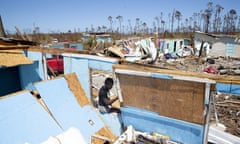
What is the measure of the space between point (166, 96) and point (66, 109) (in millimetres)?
2227

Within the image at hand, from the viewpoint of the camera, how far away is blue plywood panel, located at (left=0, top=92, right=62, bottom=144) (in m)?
2.94

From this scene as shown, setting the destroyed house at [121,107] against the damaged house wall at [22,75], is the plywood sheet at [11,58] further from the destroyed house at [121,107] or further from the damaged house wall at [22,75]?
the destroyed house at [121,107]

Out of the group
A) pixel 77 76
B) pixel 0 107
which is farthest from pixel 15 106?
pixel 77 76

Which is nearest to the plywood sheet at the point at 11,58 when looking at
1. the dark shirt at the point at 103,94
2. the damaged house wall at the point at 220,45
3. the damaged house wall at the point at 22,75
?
the damaged house wall at the point at 22,75

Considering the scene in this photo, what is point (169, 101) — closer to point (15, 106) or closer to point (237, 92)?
point (237, 92)

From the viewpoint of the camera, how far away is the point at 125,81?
327 centimetres

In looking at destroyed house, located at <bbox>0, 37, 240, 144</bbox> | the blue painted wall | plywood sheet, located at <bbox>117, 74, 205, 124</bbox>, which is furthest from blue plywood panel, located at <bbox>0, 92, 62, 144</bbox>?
the blue painted wall

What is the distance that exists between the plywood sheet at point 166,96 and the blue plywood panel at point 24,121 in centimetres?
162

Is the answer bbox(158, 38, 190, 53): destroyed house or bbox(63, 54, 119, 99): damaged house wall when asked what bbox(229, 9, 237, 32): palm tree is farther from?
→ bbox(63, 54, 119, 99): damaged house wall

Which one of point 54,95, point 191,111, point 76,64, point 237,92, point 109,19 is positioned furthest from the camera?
point 109,19

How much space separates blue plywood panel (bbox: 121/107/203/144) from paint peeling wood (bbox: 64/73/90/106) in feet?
3.78

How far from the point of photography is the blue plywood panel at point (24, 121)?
9.64 ft

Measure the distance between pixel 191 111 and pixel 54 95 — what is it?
285 cm

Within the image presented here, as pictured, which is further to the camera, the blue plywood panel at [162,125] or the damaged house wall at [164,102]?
the blue plywood panel at [162,125]
